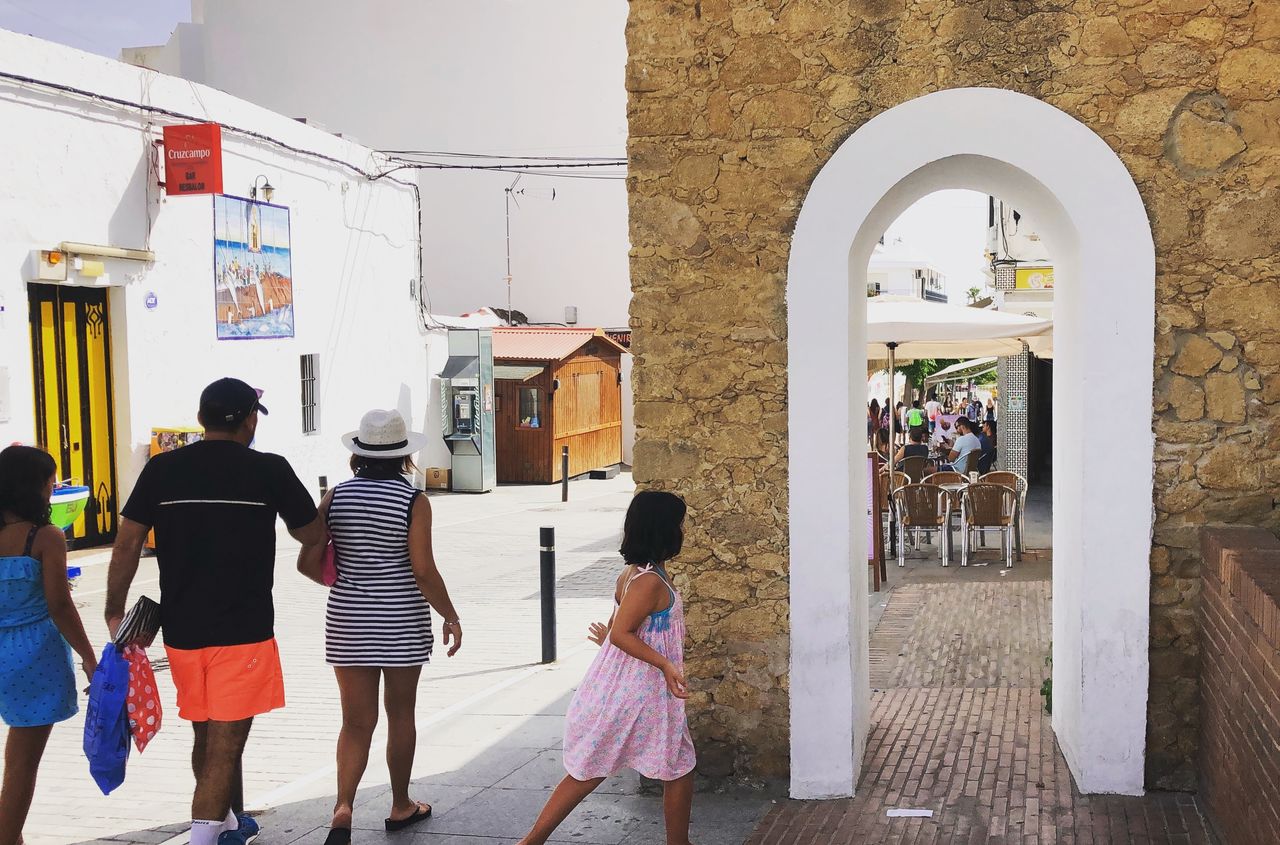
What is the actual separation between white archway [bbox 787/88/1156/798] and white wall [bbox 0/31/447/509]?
1012 centimetres

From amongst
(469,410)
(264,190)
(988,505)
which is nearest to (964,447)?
(988,505)

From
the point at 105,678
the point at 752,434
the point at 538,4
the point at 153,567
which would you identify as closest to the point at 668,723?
the point at 752,434

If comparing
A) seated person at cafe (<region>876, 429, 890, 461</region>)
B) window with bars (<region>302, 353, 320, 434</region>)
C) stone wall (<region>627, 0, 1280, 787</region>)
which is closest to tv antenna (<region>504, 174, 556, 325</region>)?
seated person at cafe (<region>876, 429, 890, 461</region>)

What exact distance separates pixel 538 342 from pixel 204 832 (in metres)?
22.1

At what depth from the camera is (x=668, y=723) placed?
437 centimetres

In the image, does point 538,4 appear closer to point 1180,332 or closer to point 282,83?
point 282,83

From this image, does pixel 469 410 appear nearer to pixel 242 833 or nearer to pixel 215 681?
pixel 242 833

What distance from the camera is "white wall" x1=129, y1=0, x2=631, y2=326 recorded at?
33.9 metres

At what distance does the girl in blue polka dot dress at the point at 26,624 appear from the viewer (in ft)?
15.0

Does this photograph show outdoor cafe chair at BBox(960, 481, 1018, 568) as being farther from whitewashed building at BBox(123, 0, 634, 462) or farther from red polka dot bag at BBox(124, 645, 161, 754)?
whitewashed building at BBox(123, 0, 634, 462)

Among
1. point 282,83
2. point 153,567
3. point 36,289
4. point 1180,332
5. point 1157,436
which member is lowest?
point 153,567

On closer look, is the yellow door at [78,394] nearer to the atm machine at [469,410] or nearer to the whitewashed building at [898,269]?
the atm machine at [469,410]

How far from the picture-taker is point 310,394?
65.6ft

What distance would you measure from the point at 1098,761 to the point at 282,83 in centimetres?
3303
